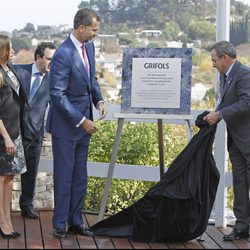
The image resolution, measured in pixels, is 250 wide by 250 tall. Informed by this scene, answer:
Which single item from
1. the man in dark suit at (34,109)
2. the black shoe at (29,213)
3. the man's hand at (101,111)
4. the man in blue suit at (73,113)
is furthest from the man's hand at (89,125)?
the black shoe at (29,213)

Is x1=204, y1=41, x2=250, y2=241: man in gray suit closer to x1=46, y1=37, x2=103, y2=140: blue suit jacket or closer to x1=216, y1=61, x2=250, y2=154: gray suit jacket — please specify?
x1=216, y1=61, x2=250, y2=154: gray suit jacket

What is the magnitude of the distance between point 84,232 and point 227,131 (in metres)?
1.27

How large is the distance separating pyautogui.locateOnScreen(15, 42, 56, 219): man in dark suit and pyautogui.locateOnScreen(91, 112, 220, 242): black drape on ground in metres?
1.06

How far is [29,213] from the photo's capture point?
603 cm

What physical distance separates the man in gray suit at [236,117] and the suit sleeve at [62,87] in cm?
93

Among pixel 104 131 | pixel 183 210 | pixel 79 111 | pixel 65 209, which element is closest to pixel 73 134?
pixel 79 111

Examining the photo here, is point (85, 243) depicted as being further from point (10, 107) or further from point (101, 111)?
point (10, 107)

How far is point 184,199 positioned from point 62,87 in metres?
1.14

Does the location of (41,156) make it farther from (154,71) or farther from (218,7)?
(218,7)

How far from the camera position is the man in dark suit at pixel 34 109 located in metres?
5.88

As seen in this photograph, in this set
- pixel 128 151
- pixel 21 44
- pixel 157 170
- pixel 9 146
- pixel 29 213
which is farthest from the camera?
pixel 21 44

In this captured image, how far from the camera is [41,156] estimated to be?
649 centimetres

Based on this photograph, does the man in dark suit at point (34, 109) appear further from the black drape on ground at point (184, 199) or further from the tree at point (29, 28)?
the black drape on ground at point (184, 199)

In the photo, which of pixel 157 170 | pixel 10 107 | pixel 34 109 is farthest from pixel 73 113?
pixel 157 170
